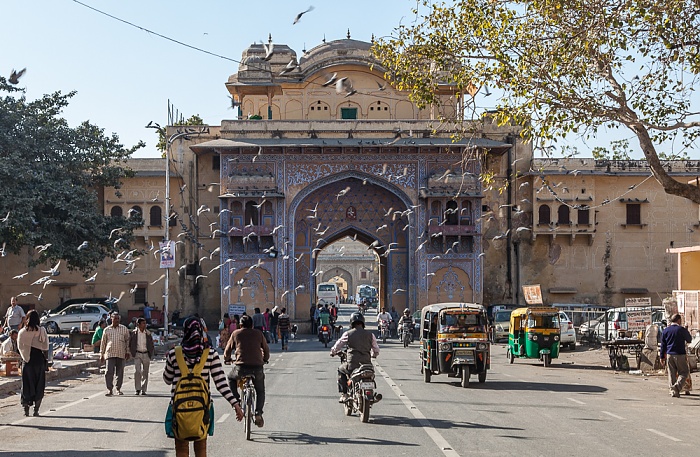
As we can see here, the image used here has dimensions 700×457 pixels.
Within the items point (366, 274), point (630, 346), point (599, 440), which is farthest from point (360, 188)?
point (366, 274)

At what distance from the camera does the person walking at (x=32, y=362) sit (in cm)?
1304

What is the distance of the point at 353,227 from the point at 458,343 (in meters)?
23.8

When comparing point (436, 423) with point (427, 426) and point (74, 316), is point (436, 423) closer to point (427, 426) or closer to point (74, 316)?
point (427, 426)

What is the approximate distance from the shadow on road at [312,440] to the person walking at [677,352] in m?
7.67

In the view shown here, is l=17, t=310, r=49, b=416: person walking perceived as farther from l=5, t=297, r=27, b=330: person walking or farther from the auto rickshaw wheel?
l=5, t=297, r=27, b=330: person walking

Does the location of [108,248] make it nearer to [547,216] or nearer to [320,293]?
[547,216]

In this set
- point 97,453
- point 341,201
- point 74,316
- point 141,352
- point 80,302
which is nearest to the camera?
point 97,453

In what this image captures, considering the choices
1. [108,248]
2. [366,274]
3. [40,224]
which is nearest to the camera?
[40,224]

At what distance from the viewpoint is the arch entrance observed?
40781 millimetres

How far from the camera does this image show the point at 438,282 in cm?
A: 3997

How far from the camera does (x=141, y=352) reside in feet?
53.9

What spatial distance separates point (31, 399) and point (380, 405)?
4950 millimetres

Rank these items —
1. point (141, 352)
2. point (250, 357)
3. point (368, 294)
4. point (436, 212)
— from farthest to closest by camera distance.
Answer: point (368, 294) → point (436, 212) → point (141, 352) → point (250, 357)

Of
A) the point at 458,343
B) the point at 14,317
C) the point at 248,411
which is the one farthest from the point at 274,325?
the point at 248,411
